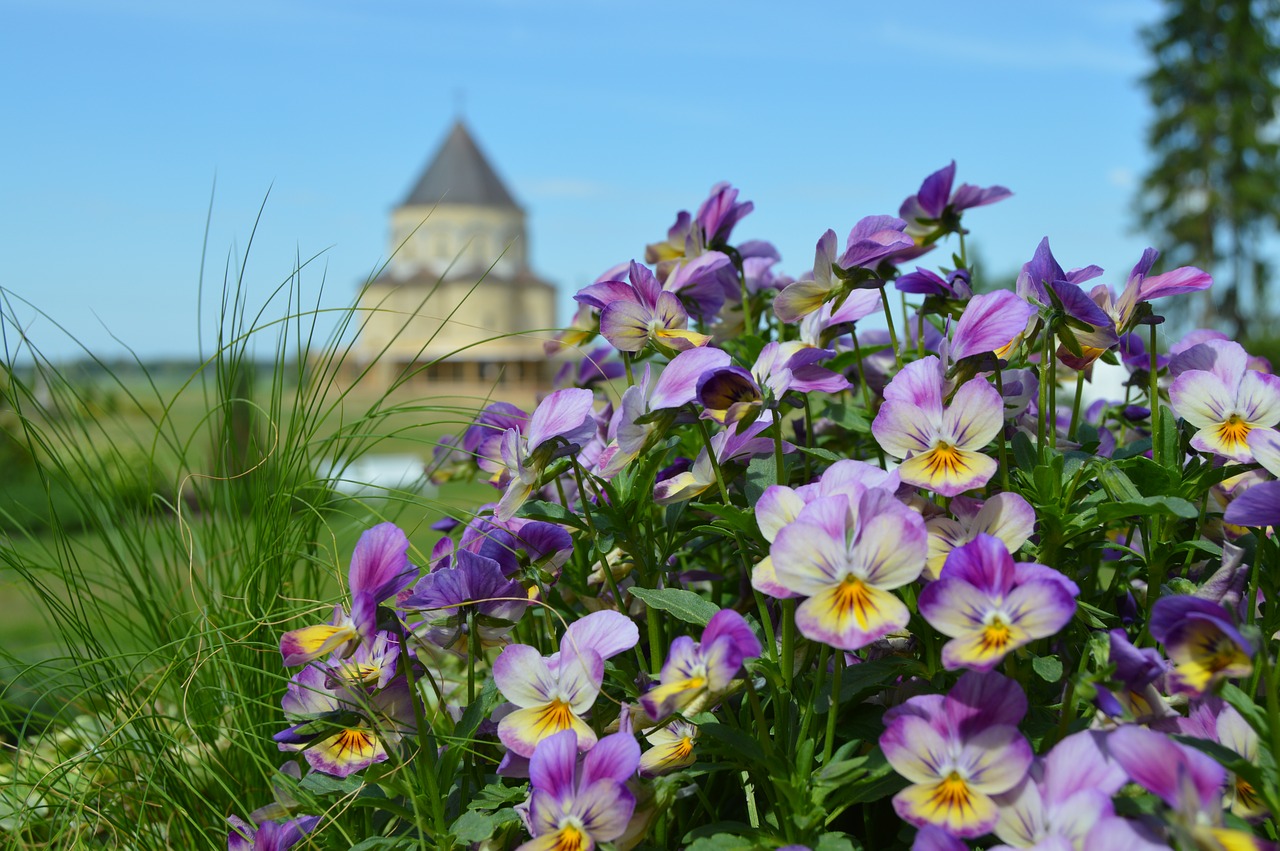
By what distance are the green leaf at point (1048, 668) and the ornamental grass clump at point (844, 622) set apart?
0.03m

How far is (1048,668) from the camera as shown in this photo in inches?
40.8

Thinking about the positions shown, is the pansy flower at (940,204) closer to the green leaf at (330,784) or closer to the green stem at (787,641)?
the green stem at (787,641)

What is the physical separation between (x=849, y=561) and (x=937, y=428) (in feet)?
0.69

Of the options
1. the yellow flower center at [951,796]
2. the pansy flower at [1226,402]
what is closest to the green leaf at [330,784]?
the yellow flower center at [951,796]

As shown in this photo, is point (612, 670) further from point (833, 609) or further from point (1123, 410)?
point (1123, 410)

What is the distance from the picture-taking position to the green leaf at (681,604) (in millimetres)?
1081

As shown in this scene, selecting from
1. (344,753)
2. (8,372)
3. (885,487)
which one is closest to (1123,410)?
(885,487)

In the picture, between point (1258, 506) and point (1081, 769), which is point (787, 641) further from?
point (1258, 506)

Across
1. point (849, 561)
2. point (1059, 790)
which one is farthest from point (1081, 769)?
point (849, 561)

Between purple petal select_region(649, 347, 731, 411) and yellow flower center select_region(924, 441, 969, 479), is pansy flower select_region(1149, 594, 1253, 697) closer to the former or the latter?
yellow flower center select_region(924, 441, 969, 479)

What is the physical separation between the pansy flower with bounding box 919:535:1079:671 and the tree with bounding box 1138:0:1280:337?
74.9 feet

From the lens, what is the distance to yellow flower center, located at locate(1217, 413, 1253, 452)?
1115 millimetres

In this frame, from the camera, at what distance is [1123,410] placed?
5.24ft

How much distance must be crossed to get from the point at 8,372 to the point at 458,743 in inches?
35.9
